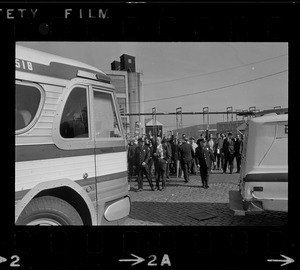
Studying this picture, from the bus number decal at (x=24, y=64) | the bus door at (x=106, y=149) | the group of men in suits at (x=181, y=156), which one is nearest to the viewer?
the bus number decal at (x=24, y=64)

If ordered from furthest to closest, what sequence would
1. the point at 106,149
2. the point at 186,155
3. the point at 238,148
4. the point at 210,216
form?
the point at 186,155 → the point at 238,148 → the point at 106,149 → the point at 210,216

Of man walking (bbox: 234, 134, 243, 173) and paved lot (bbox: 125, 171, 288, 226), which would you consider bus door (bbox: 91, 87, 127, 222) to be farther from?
man walking (bbox: 234, 134, 243, 173)

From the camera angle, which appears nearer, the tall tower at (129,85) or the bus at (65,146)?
the bus at (65,146)

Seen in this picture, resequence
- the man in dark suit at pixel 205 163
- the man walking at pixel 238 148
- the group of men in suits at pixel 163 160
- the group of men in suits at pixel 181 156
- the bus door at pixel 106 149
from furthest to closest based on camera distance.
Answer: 1. the group of men in suits at pixel 163 160
2. the man in dark suit at pixel 205 163
3. the group of men in suits at pixel 181 156
4. the man walking at pixel 238 148
5. the bus door at pixel 106 149

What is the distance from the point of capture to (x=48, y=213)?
1969 mm

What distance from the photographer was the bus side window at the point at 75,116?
2049 mm

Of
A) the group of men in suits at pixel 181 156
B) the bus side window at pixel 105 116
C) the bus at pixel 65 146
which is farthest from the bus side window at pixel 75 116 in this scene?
the group of men in suits at pixel 181 156

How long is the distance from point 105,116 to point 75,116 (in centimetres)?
Answer: 33

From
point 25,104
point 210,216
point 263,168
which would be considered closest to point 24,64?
point 25,104

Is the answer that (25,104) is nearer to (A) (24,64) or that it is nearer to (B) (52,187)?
(A) (24,64)

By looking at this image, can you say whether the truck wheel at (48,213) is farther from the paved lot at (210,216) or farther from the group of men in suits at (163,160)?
the group of men in suits at (163,160)
